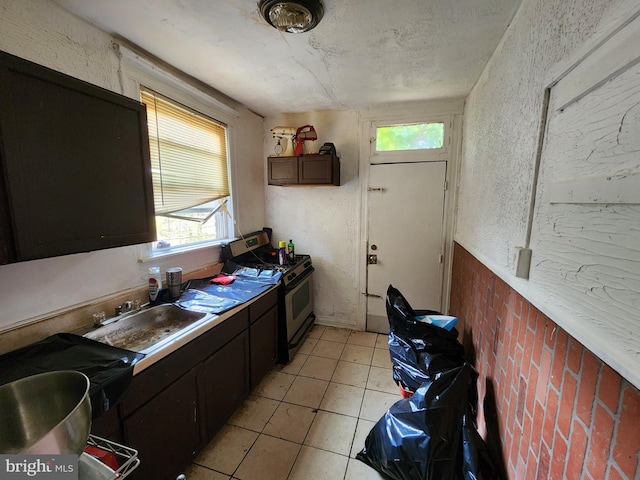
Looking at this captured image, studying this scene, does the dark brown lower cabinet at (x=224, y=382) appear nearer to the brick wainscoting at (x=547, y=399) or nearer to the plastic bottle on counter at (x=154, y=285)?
the plastic bottle on counter at (x=154, y=285)

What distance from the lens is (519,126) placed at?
1.19m

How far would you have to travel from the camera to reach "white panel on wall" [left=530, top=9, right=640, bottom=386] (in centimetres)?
58

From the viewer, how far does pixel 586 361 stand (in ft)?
2.32

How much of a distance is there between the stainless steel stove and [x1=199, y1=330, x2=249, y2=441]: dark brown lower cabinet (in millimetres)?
537

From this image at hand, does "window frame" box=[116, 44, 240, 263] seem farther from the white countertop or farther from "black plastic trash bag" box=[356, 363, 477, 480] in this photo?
"black plastic trash bag" box=[356, 363, 477, 480]

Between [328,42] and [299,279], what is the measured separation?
1969 millimetres

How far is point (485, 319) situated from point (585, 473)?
0.90m

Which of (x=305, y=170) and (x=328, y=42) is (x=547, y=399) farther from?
(x=305, y=170)

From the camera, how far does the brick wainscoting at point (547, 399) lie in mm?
609

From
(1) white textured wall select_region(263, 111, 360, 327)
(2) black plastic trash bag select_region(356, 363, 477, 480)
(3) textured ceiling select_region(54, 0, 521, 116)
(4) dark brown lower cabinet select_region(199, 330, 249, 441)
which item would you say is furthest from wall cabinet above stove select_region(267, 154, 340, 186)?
(2) black plastic trash bag select_region(356, 363, 477, 480)

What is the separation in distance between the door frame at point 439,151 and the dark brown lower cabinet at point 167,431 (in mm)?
2061

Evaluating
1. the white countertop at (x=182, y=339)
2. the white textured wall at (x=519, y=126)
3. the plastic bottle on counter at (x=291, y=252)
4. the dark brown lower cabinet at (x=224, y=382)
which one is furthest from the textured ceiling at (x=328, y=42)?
the dark brown lower cabinet at (x=224, y=382)

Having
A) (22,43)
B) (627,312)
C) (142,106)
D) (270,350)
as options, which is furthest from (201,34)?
(270,350)

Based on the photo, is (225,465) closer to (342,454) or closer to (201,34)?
(342,454)
